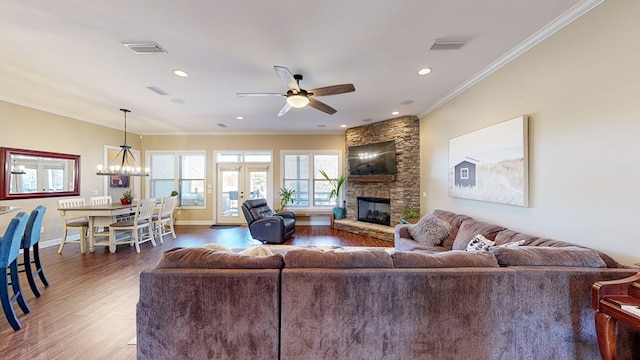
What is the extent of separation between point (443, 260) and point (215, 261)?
5.04 ft

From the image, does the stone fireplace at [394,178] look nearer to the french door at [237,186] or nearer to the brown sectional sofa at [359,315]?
the french door at [237,186]

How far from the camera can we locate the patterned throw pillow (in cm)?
253

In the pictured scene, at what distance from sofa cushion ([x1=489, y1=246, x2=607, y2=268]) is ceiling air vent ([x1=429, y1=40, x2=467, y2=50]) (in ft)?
7.09

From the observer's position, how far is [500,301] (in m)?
1.48

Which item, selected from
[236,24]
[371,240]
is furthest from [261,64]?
[371,240]

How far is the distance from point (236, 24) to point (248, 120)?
3.65m

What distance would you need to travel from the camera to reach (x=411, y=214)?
5.09 metres

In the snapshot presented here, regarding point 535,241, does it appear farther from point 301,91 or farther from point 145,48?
point 145,48

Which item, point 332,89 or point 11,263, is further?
point 332,89

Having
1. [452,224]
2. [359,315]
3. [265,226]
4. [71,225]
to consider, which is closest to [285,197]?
[265,226]

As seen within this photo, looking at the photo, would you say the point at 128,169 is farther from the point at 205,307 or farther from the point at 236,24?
the point at 205,307

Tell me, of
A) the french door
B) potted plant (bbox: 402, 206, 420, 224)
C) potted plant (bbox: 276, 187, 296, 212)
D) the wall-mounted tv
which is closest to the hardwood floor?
the french door

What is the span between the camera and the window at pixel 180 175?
7.18 metres

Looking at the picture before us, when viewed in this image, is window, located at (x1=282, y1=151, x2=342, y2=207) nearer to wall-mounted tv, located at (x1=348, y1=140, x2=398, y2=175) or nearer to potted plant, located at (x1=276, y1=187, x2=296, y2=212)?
potted plant, located at (x1=276, y1=187, x2=296, y2=212)
